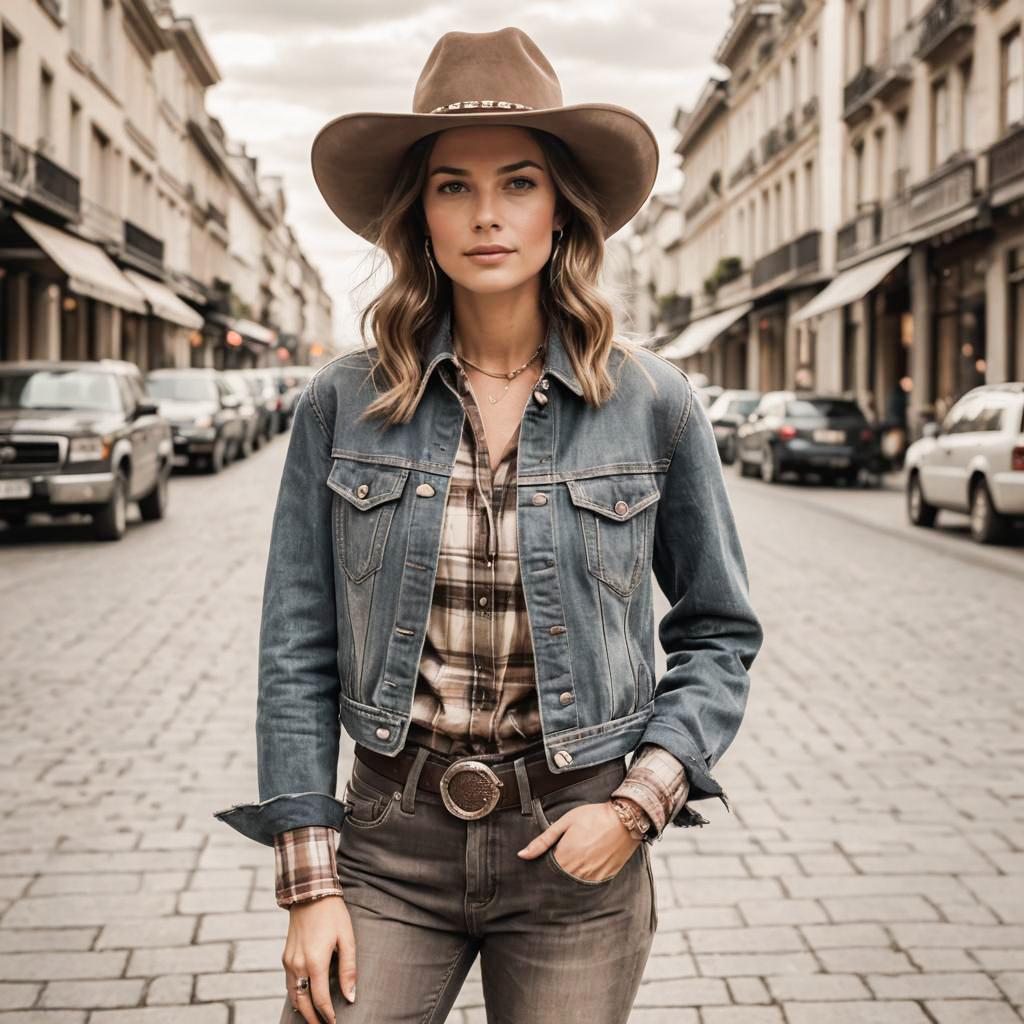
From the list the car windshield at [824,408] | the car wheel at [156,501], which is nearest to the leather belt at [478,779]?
the car wheel at [156,501]

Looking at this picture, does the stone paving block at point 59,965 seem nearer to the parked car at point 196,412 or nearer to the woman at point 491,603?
the woman at point 491,603

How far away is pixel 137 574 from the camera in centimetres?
1194

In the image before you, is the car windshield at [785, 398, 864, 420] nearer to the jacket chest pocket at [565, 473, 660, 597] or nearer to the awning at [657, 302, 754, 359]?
the awning at [657, 302, 754, 359]

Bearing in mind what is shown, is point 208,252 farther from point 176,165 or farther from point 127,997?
point 127,997

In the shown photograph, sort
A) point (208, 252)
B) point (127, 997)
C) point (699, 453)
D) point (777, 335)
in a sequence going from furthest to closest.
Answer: point (208, 252) → point (777, 335) → point (127, 997) → point (699, 453)

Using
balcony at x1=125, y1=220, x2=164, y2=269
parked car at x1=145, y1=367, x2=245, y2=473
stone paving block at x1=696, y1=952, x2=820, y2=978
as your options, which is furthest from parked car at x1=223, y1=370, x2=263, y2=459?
stone paving block at x1=696, y1=952, x2=820, y2=978

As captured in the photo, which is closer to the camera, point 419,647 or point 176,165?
point 419,647

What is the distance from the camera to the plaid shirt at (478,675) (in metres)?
1.98

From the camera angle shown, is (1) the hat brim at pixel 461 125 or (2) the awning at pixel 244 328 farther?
(2) the awning at pixel 244 328

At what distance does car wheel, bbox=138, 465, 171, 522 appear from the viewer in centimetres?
1638

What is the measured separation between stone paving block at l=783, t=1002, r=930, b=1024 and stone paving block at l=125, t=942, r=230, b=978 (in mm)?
1511

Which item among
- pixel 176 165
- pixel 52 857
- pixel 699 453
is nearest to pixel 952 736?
pixel 52 857

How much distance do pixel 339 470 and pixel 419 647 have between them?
0.29 metres

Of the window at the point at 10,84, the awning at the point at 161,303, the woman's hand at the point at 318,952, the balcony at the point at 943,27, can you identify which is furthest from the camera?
the awning at the point at 161,303
